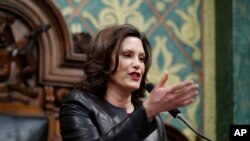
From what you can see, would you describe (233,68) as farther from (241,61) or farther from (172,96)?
(172,96)

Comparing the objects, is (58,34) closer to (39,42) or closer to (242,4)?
(39,42)

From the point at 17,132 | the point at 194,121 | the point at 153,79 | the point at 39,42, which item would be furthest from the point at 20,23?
the point at 194,121

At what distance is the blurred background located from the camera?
6.21ft

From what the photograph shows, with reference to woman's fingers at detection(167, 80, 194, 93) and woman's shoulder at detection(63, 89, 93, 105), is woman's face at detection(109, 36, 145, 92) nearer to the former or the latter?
woman's shoulder at detection(63, 89, 93, 105)

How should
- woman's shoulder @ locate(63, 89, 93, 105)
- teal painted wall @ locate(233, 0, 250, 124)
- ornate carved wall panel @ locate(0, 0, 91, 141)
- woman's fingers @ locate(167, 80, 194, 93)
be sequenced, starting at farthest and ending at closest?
1. teal painted wall @ locate(233, 0, 250, 124)
2. ornate carved wall panel @ locate(0, 0, 91, 141)
3. woman's shoulder @ locate(63, 89, 93, 105)
4. woman's fingers @ locate(167, 80, 194, 93)

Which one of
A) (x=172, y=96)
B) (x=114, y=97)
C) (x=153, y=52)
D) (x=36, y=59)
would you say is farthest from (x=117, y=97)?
(x=153, y=52)

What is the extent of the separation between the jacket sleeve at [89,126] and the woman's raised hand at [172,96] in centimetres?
5

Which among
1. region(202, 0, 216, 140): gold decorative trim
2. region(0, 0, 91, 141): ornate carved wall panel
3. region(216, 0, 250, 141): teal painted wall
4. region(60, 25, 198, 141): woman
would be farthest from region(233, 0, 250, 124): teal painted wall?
region(60, 25, 198, 141): woman

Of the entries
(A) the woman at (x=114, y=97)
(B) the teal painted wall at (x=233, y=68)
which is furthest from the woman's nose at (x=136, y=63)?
(B) the teal painted wall at (x=233, y=68)

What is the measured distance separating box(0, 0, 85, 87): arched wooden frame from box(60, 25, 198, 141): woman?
0.66m

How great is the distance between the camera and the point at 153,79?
2252mm

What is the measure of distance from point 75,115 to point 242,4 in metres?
1.35

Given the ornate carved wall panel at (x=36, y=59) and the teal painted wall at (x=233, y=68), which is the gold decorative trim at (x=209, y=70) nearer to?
the teal painted wall at (x=233, y=68)

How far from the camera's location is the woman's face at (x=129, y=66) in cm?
121
